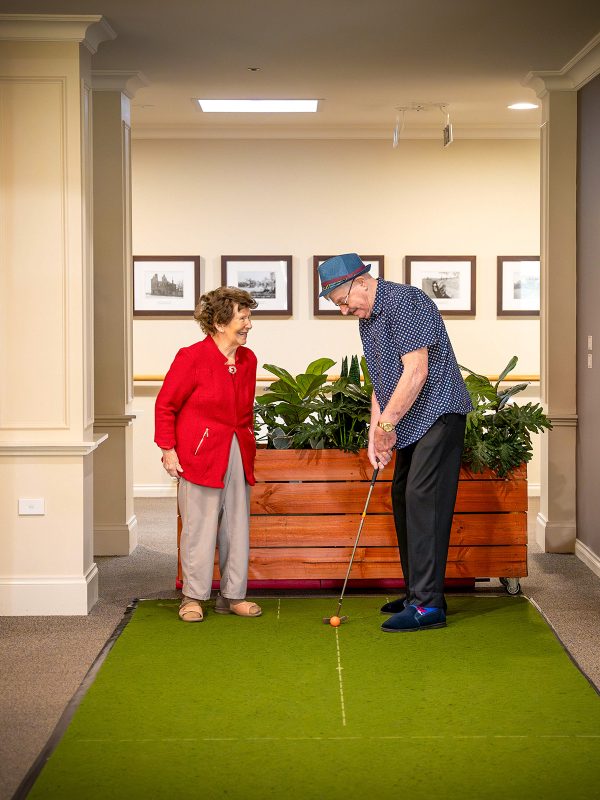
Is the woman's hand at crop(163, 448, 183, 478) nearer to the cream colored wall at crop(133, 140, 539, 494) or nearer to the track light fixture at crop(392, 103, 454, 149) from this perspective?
the track light fixture at crop(392, 103, 454, 149)

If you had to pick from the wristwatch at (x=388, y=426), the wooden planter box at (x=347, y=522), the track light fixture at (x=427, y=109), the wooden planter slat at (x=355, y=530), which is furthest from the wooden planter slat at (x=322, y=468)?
the track light fixture at (x=427, y=109)

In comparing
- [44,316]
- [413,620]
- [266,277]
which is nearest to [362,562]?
[413,620]

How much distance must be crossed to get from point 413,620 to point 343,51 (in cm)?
283

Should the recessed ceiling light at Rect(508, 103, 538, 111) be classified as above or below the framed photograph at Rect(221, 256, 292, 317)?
above

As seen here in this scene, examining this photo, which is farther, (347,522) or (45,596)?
(347,522)

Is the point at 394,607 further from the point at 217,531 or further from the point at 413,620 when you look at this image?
the point at 217,531

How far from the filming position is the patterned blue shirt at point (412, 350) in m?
4.14

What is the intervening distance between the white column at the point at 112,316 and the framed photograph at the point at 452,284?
258 cm

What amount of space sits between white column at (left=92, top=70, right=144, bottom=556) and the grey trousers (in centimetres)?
163

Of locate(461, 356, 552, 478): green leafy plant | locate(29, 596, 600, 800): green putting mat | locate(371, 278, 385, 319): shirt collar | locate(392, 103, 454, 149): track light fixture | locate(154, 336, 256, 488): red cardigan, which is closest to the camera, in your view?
locate(29, 596, 600, 800): green putting mat

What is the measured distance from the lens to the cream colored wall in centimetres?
775

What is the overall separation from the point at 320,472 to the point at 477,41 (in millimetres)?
2221

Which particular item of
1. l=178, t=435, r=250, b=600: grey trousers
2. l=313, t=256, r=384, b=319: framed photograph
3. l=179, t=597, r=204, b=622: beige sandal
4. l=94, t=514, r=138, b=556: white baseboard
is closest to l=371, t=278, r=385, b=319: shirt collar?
l=178, t=435, r=250, b=600: grey trousers

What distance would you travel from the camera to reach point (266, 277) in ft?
25.6
